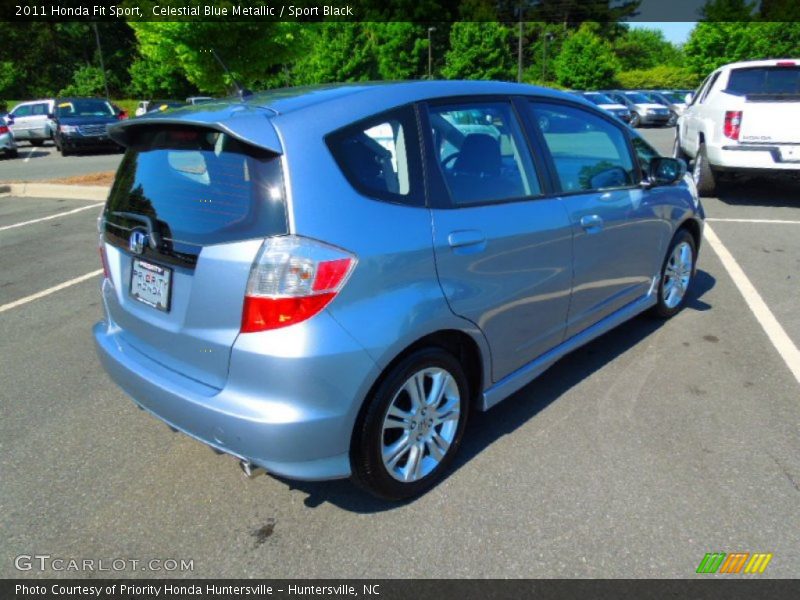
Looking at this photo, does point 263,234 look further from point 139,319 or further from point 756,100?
point 756,100

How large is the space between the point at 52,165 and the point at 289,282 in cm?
1746

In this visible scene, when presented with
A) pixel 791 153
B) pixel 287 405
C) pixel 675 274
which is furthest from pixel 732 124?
pixel 287 405

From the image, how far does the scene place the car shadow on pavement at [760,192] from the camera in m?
9.10

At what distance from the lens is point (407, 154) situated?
2518 mm

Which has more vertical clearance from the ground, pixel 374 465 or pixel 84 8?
pixel 84 8

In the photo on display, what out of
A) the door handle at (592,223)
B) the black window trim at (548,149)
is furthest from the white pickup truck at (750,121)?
the door handle at (592,223)

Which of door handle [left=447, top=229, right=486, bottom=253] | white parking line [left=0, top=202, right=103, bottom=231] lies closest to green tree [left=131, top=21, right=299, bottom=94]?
white parking line [left=0, top=202, right=103, bottom=231]

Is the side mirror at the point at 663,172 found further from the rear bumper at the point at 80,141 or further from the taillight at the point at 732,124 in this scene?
the rear bumper at the point at 80,141

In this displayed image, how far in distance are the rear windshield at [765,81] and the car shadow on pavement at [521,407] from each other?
5.23 metres

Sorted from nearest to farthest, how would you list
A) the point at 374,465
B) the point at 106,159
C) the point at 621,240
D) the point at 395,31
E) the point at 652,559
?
1. the point at 652,559
2. the point at 374,465
3. the point at 621,240
4. the point at 106,159
5. the point at 395,31

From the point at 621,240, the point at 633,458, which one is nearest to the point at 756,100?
the point at 621,240

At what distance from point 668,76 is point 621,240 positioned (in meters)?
59.0

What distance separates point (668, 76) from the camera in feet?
178

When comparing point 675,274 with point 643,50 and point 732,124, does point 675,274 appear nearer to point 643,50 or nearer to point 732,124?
point 732,124
